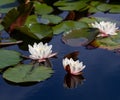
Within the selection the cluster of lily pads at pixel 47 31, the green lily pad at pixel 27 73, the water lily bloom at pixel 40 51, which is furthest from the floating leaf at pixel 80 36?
the green lily pad at pixel 27 73

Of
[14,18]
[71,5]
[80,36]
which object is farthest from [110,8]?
[14,18]

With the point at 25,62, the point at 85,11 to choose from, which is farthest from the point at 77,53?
the point at 85,11

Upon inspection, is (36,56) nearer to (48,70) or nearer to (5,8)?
(48,70)

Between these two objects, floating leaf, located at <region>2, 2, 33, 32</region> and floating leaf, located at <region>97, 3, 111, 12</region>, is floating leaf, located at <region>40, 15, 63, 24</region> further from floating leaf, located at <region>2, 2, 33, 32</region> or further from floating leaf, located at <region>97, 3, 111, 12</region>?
floating leaf, located at <region>97, 3, 111, 12</region>

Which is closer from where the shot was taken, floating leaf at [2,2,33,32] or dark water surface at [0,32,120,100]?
dark water surface at [0,32,120,100]

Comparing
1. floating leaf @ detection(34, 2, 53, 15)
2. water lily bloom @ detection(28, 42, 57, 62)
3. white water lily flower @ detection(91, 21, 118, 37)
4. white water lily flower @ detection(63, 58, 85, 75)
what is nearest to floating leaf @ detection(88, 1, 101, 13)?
floating leaf @ detection(34, 2, 53, 15)

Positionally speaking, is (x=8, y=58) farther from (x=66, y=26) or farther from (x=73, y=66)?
(x=66, y=26)
